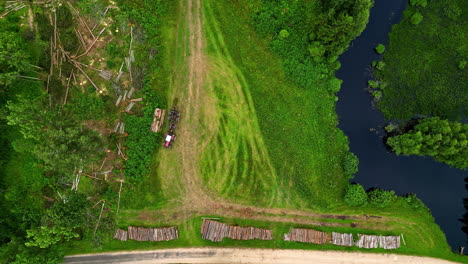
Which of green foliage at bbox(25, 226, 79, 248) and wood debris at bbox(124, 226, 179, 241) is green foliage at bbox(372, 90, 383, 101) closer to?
wood debris at bbox(124, 226, 179, 241)

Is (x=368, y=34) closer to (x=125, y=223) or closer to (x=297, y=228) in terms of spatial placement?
(x=297, y=228)

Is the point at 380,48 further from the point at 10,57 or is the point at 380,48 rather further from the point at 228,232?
the point at 10,57

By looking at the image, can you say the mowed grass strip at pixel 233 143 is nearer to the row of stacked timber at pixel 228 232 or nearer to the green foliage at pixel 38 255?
the row of stacked timber at pixel 228 232

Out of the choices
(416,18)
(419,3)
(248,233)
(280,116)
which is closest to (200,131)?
(280,116)

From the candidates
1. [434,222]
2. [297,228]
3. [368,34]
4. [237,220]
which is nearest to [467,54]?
[368,34]

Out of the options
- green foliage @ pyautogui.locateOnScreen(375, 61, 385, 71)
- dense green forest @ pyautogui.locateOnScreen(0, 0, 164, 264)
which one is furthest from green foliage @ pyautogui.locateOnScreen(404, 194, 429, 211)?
dense green forest @ pyautogui.locateOnScreen(0, 0, 164, 264)

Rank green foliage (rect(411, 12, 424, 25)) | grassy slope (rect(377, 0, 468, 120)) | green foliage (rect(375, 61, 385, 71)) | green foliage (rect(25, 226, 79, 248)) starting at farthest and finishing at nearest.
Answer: grassy slope (rect(377, 0, 468, 120))
green foliage (rect(375, 61, 385, 71))
green foliage (rect(411, 12, 424, 25))
green foliage (rect(25, 226, 79, 248))
